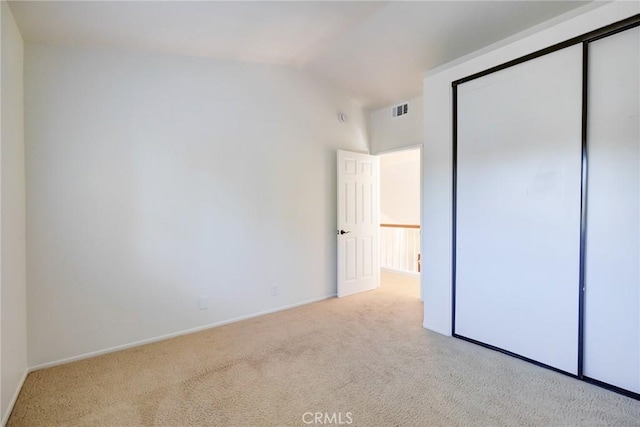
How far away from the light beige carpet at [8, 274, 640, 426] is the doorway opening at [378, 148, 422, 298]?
222cm

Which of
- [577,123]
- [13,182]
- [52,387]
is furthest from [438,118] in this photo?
[52,387]

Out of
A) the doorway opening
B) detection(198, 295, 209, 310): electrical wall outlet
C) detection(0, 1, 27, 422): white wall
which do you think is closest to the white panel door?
the doorway opening

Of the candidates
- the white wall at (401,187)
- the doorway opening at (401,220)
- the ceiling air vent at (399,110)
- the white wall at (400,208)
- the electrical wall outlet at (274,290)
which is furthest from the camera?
the white wall at (401,187)

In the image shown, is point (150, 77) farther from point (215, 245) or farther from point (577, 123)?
point (577, 123)

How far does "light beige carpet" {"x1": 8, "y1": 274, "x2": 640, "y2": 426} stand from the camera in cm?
187

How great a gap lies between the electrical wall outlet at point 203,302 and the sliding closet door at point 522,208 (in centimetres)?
255

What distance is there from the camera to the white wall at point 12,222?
6.30 ft

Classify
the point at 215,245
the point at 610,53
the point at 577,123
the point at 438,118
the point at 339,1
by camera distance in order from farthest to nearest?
the point at 215,245 → the point at 438,118 → the point at 339,1 → the point at 577,123 → the point at 610,53

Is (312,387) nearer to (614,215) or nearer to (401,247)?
(614,215)

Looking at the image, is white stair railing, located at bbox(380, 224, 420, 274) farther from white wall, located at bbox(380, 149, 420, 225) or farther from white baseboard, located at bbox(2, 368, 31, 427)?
white baseboard, located at bbox(2, 368, 31, 427)

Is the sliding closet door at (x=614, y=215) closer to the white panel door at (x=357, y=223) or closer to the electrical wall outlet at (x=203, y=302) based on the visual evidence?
the white panel door at (x=357, y=223)

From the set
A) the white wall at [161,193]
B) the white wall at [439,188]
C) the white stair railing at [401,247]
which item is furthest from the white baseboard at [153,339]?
the white stair railing at [401,247]

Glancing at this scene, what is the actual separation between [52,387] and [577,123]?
4256mm

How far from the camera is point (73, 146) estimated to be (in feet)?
8.43
